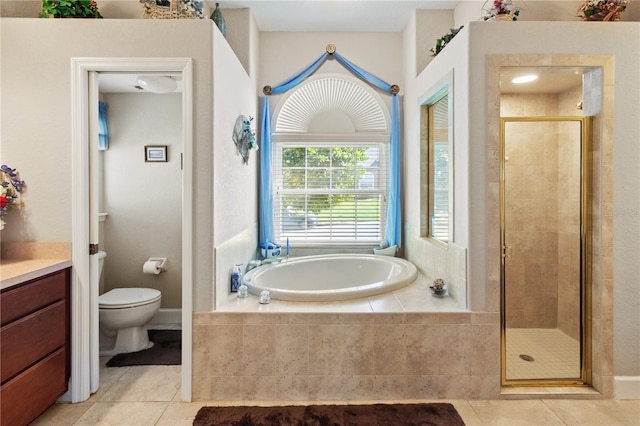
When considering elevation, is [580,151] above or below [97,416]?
above

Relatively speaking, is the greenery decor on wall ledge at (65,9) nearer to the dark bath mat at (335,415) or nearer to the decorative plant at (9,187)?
the decorative plant at (9,187)

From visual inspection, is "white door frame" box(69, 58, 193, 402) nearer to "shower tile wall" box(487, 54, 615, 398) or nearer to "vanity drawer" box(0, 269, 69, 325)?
"vanity drawer" box(0, 269, 69, 325)

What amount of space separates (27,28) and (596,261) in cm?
377

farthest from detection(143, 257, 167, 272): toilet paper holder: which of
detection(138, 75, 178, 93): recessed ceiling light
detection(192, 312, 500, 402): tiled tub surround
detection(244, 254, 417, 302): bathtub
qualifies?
detection(138, 75, 178, 93): recessed ceiling light

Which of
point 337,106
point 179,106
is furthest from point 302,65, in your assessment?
point 179,106

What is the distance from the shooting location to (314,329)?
2.00 meters

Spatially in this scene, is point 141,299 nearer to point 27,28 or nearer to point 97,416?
point 97,416

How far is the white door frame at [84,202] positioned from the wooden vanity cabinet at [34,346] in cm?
5

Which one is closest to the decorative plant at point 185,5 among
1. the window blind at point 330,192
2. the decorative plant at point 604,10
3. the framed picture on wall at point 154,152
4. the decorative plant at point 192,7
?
the decorative plant at point 192,7

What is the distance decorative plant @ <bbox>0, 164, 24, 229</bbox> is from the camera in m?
1.94

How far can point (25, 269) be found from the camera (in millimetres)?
1734

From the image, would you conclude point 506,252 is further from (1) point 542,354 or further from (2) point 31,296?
(2) point 31,296

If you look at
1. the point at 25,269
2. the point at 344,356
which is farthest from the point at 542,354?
the point at 25,269

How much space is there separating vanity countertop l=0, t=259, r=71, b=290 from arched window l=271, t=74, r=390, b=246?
6.40 feet
